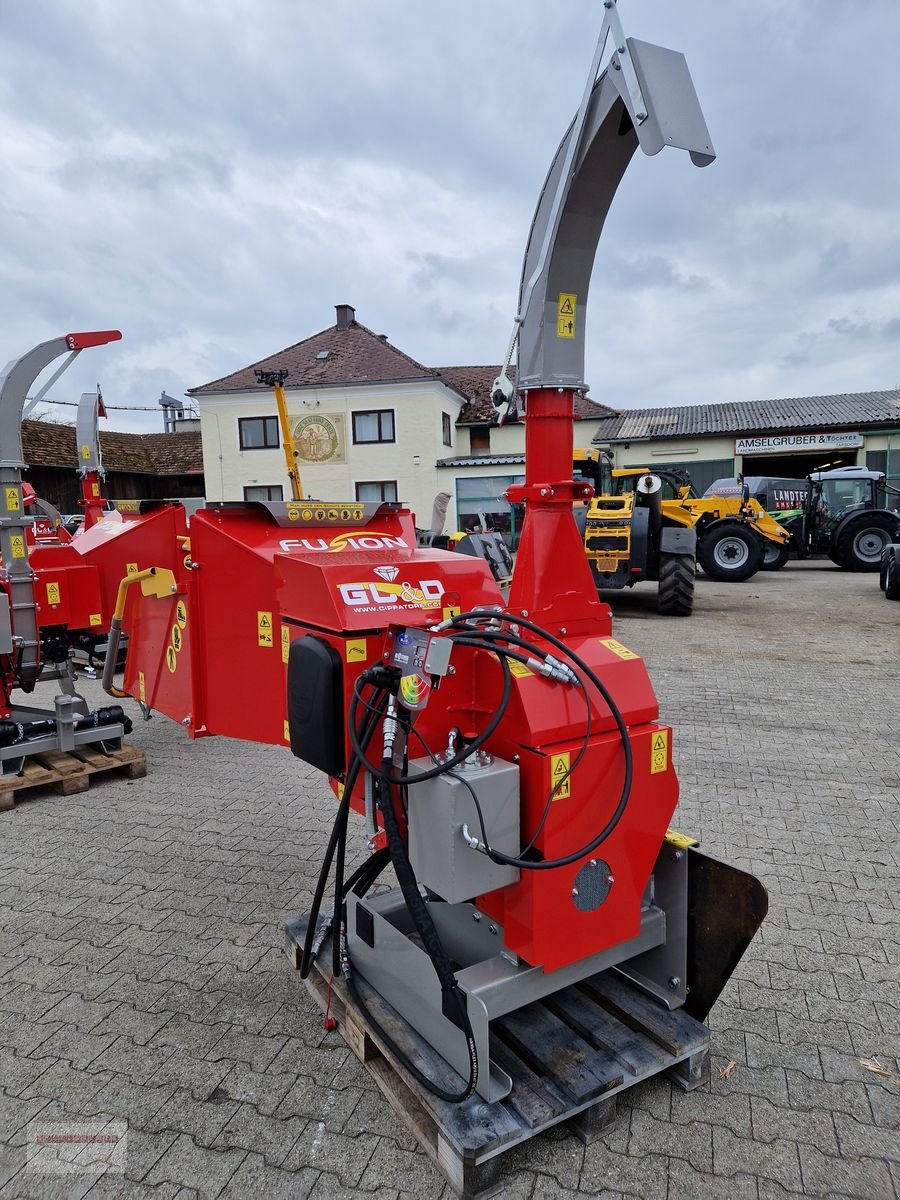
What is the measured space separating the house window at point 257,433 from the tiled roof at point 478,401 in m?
5.85

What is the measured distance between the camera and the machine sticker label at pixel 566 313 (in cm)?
216

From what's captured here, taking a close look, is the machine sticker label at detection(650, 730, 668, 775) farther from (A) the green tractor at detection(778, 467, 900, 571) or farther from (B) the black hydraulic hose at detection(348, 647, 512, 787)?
(A) the green tractor at detection(778, 467, 900, 571)

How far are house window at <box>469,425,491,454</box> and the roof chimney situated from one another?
19.1 feet

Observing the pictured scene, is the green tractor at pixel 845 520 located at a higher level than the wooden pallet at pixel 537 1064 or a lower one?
higher

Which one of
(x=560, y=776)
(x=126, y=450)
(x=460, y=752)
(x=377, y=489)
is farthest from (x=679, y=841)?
(x=126, y=450)

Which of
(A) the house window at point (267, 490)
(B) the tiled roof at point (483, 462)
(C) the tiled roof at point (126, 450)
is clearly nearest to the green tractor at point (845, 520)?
(B) the tiled roof at point (483, 462)

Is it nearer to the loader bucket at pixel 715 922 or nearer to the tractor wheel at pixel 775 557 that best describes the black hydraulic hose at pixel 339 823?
the loader bucket at pixel 715 922

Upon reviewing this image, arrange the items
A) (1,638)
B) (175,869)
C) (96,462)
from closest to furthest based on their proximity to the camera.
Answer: (175,869) → (1,638) → (96,462)

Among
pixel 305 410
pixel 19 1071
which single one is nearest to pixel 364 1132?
pixel 19 1071

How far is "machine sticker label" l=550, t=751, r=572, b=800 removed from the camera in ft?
6.49

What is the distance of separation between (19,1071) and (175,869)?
4.32 feet

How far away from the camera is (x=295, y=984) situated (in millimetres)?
2805

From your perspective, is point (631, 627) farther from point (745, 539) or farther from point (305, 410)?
point (305, 410)

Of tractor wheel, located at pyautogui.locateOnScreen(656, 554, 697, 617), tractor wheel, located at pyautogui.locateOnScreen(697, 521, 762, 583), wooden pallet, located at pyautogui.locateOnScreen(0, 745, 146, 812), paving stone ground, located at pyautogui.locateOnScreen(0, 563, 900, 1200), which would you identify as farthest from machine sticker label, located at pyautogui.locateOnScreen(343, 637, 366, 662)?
tractor wheel, located at pyautogui.locateOnScreen(697, 521, 762, 583)
